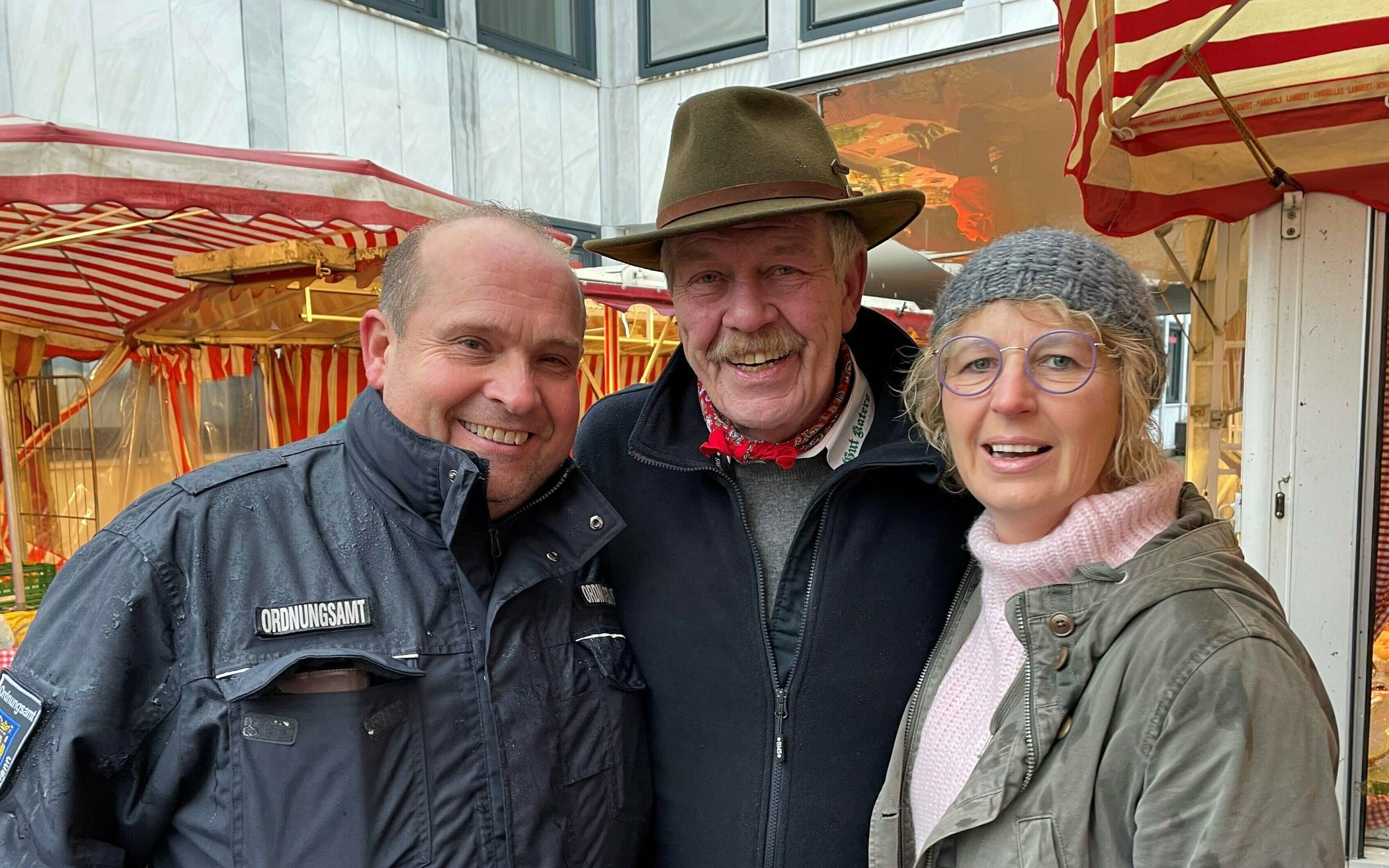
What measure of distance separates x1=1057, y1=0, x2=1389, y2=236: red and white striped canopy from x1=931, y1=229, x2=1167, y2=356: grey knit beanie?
85cm

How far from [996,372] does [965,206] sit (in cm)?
415

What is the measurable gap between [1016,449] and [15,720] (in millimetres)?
1626

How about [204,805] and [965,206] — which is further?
[965,206]

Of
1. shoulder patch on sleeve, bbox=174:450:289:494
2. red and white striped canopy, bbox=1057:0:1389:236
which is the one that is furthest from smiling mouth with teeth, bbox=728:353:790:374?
red and white striped canopy, bbox=1057:0:1389:236

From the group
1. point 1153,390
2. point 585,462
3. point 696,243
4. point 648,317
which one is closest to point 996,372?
point 1153,390

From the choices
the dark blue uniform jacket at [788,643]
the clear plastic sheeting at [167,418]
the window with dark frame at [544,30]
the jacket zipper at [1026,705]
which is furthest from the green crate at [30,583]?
the window with dark frame at [544,30]

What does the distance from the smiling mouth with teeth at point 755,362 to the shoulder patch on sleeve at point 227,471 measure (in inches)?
36.2

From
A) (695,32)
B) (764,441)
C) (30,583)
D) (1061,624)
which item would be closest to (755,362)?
(764,441)

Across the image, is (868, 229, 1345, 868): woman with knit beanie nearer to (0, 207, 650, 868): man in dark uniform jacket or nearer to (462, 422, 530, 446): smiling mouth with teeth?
(0, 207, 650, 868): man in dark uniform jacket

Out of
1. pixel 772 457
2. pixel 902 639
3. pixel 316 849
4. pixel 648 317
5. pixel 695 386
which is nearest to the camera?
pixel 316 849

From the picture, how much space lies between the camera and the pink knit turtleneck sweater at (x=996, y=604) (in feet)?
4.70

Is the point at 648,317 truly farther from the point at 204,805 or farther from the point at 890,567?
the point at 204,805

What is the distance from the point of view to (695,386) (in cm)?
218

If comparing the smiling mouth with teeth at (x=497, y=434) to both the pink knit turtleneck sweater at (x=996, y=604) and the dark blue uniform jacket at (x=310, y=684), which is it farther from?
the pink knit turtleneck sweater at (x=996, y=604)
